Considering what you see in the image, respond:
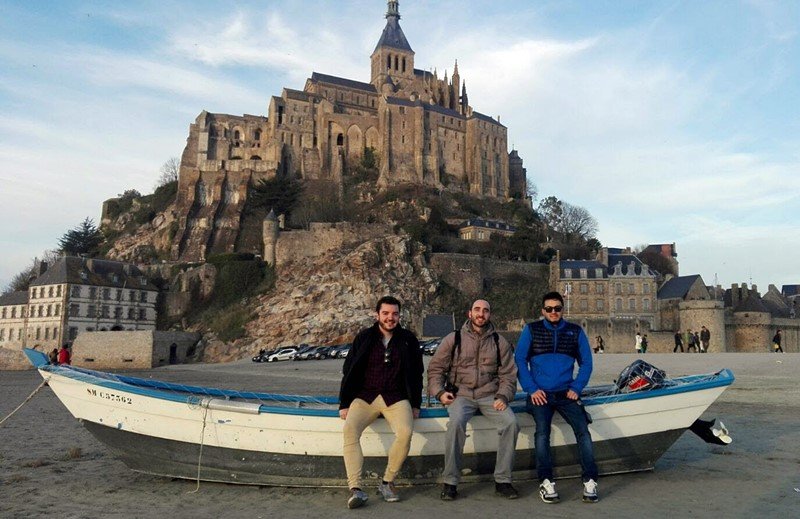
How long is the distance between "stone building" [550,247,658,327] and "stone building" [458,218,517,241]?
10274mm

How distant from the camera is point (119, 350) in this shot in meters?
40.5

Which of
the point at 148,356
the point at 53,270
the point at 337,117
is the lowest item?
the point at 148,356

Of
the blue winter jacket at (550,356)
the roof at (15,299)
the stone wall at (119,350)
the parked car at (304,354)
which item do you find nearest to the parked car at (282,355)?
the parked car at (304,354)

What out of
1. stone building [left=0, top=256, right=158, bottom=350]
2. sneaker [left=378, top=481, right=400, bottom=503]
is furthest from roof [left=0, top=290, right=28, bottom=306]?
sneaker [left=378, top=481, right=400, bottom=503]

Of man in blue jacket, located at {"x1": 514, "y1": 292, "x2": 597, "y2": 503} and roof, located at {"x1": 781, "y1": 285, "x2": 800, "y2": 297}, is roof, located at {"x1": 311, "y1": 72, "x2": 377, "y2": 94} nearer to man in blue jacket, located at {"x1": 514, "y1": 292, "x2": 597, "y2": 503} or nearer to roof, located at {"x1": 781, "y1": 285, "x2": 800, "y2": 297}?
roof, located at {"x1": 781, "y1": 285, "x2": 800, "y2": 297}

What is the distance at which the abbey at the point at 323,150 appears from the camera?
64125mm

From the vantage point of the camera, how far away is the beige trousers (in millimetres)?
5633

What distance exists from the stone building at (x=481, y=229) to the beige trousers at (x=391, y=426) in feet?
171

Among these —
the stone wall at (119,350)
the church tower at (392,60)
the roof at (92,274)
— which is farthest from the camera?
the church tower at (392,60)

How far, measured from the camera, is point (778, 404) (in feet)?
37.8

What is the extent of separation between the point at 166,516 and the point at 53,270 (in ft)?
167

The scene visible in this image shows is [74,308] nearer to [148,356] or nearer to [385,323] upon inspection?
[148,356]

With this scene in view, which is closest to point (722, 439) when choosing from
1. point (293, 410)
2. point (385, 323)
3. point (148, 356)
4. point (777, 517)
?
point (777, 517)

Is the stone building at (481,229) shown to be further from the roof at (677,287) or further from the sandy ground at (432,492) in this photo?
the sandy ground at (432,492)
